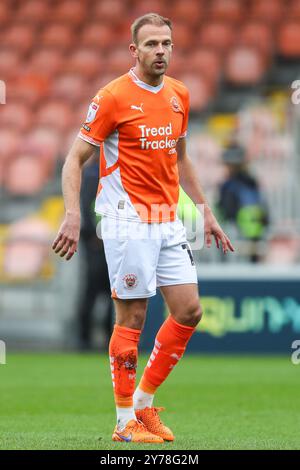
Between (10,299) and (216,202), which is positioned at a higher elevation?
(216,202)

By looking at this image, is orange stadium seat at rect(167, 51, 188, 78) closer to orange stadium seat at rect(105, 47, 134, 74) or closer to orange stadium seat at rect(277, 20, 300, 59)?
orange stadium seat at rect(105, 47, 134, 74)

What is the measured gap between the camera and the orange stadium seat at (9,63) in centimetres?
1888

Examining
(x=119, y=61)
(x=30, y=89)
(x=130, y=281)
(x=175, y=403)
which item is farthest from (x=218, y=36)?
(x=130, y=281)

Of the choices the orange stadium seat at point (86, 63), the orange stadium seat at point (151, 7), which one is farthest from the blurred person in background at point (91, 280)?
the orange stadium seat at point (151, 7)

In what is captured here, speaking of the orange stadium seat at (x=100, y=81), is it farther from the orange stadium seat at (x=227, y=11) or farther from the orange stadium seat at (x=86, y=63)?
the orange stadium seat at (x=227, y=11)

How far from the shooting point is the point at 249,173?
12.9 metres

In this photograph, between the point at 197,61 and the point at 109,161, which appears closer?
the point at 109,161

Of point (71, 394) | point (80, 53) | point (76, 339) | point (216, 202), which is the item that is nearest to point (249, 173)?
point (216, 202)

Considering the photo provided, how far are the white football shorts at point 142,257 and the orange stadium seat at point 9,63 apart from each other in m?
12.7

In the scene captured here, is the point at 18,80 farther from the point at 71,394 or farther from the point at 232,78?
the point at 71,394

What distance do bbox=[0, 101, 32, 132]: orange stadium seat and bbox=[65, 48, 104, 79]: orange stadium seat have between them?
3.06 ft

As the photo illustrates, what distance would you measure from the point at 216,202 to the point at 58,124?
202 inches

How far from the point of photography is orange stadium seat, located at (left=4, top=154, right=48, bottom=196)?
55.6 feet

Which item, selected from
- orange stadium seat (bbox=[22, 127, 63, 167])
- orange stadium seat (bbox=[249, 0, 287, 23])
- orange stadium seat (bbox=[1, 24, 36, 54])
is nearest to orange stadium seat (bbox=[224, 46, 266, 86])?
orange stadium seat (bbox=[249, 0, 287, 23])
